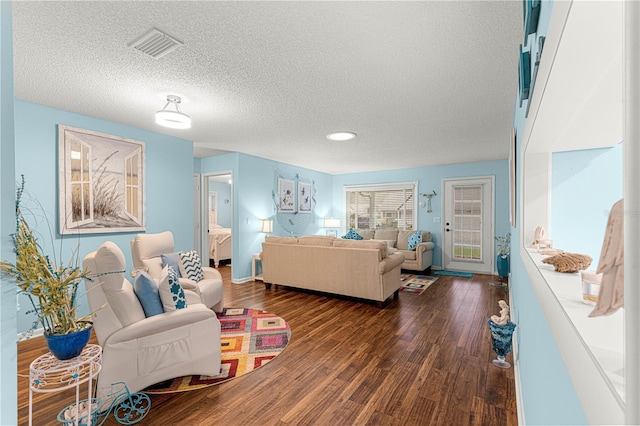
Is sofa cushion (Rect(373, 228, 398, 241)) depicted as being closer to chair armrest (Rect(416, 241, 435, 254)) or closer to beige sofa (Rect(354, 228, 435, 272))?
beige sofa (Rect(354, 228, 435, 272))

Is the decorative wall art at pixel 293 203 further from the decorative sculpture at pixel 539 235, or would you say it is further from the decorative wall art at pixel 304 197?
the decorative sculpture at pixel 539 235

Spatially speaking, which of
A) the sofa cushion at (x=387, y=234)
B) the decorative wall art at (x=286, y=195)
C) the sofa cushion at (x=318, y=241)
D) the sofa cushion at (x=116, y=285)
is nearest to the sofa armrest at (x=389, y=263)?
the sofa cushion at (x=318, y=241)

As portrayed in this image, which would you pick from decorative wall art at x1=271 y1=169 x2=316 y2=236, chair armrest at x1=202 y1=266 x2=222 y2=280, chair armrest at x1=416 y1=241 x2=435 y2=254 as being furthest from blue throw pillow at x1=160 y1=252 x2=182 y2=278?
chair armrest at x1=416 y1=241 x2=435 y2=254

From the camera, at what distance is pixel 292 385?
2211 mm

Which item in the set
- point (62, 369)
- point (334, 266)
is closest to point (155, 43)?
point (62, 369)

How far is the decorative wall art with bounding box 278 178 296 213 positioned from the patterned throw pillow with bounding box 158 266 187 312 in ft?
13.7

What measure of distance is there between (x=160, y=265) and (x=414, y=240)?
494cm

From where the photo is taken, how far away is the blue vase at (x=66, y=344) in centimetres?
150

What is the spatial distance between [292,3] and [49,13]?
1.44 m

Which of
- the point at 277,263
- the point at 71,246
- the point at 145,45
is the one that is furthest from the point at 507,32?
the point at 71,246

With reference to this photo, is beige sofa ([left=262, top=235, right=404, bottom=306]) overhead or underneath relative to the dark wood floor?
overhead

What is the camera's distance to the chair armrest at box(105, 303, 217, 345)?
1.94 meters

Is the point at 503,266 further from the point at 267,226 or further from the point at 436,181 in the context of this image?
the point at 267,226

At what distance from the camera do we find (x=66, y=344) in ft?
4.97
